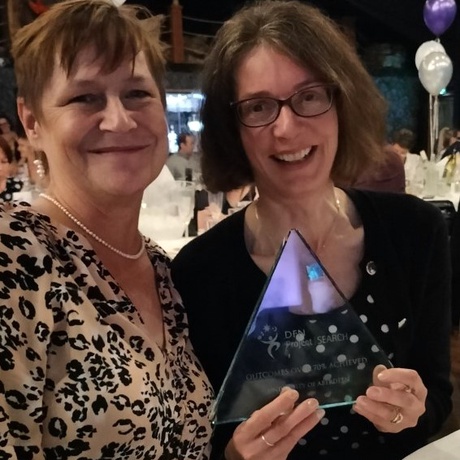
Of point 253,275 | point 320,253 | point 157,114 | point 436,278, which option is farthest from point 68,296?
point 436,278

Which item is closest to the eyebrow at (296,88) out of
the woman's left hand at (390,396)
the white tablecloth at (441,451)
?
the woman's left hand at (390,396)

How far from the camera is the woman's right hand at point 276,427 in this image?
0.97 m

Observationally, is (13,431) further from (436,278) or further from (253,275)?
(436,278)

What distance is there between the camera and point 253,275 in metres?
1.32

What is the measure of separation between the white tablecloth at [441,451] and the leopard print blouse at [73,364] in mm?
397

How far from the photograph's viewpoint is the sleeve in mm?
813

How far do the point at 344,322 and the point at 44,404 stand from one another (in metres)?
0.49

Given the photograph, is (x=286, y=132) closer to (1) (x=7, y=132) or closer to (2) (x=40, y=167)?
(2) (x=40, y=167)

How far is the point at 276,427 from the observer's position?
38.8 inches

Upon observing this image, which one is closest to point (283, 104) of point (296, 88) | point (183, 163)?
point (296, 88)

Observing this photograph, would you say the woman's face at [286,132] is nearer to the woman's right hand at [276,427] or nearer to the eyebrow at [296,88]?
the eyebrow at [296,88]

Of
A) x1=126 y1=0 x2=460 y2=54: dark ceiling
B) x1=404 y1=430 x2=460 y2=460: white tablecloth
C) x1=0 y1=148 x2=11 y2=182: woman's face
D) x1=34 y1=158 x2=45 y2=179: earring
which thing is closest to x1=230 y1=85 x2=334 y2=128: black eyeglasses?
x1=34 y1=158 x2=45 y2=179: earring

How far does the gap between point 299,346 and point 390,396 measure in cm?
17

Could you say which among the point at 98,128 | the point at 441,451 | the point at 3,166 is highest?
the point at 98,128
